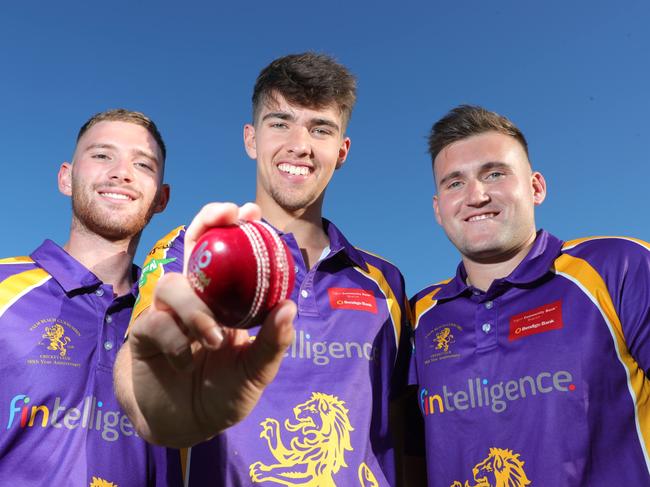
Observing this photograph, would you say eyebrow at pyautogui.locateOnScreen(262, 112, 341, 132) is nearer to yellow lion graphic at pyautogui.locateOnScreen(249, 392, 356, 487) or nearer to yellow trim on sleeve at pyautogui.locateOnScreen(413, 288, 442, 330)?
yellow trim on sleeve at pyautogui.locateOnScreen(413, 288, 442, 330)

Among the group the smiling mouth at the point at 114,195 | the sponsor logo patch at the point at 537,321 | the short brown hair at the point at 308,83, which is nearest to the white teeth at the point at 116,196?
the smiling mouth at the point at 114,195

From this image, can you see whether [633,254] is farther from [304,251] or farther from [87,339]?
[87,339]

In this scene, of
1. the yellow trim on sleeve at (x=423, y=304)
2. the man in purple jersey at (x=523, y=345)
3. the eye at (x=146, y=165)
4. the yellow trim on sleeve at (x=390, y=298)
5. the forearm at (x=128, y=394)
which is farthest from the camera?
the eye at (x=146, y=165)

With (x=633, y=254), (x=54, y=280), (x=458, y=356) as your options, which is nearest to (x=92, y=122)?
(x=54, y=280)

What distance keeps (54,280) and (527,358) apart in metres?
3.14

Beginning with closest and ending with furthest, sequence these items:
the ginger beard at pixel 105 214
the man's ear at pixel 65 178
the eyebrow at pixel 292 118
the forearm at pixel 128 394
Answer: the forearm at pixel 128 394
the eyebrow at pixel 292 118
the ginger beard at pixel 105 214
the man's ear at pixel 65 178

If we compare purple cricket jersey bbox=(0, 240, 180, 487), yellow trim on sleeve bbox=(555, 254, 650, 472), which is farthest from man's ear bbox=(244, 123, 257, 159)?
yellow trim on sleeve bbox=(555, 254, 650, 472)

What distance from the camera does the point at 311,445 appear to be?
297 cm

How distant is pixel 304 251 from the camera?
3.71 meters

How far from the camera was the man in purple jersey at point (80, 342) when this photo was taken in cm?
328

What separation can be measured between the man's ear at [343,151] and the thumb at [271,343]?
254cm

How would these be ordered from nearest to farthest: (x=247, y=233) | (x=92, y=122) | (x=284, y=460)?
(x=247, y=233)
(x=284, y=460)
(x=92, y=122)

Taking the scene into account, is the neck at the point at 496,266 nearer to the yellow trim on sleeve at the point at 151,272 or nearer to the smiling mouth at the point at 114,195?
the yellow trim on sleeve at the point at 151,272

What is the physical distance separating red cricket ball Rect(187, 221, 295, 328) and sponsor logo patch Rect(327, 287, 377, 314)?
1558 millimetres
